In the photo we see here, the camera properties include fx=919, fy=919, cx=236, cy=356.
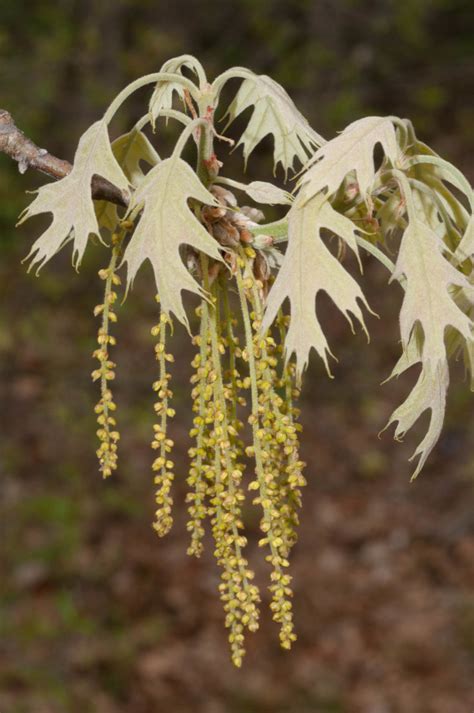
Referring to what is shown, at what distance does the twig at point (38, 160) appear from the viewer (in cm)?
147

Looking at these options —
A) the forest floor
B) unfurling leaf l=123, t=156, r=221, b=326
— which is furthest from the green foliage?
the forest floor

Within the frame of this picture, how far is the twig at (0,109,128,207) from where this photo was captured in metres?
1.47

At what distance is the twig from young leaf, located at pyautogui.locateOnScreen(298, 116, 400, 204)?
0.33m

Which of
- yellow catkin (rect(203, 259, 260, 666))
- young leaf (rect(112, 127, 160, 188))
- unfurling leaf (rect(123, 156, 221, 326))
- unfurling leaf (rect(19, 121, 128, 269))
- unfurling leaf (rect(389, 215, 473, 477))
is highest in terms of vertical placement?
young leaf (rect(112, 127, 160, 188))

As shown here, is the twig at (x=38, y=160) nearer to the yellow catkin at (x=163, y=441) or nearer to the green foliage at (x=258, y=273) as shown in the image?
the green foliage at (x=258, y=273)

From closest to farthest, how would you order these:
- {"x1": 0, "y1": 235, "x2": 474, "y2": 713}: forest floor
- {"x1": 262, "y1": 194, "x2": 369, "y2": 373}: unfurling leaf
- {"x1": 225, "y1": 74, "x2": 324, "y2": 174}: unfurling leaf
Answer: {"x1": 262, "y1": 194, "x2": 369, "y2": 373}: unfurling leaf
{"x1": 225, "y1": 74, "x2": 324, "y2": 174}: unfurling leaf
{"x1": 0, "y1": 235, "x2": 474, "y2": 713}: forest floor

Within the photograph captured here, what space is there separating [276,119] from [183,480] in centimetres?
411

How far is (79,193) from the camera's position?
136cm

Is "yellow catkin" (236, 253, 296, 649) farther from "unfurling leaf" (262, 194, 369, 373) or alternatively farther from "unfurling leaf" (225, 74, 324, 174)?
"unfurling leaf" (225, 74, 324, 174)

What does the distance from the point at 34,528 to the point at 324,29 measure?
3767 mm

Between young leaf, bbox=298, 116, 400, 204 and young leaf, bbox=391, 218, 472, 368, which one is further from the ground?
young leaf, bbox=298, 116, 400, 204

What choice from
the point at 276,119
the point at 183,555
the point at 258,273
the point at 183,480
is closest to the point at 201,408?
the point at 258,273

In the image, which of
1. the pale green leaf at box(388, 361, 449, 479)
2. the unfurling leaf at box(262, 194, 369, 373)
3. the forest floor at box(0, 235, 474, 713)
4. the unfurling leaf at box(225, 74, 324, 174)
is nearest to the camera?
the unfurling leaf at box(262, 194, 369, 373)

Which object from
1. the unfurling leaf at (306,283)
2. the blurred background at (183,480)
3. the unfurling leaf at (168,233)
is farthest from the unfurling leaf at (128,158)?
the blurred background at (183,480)
